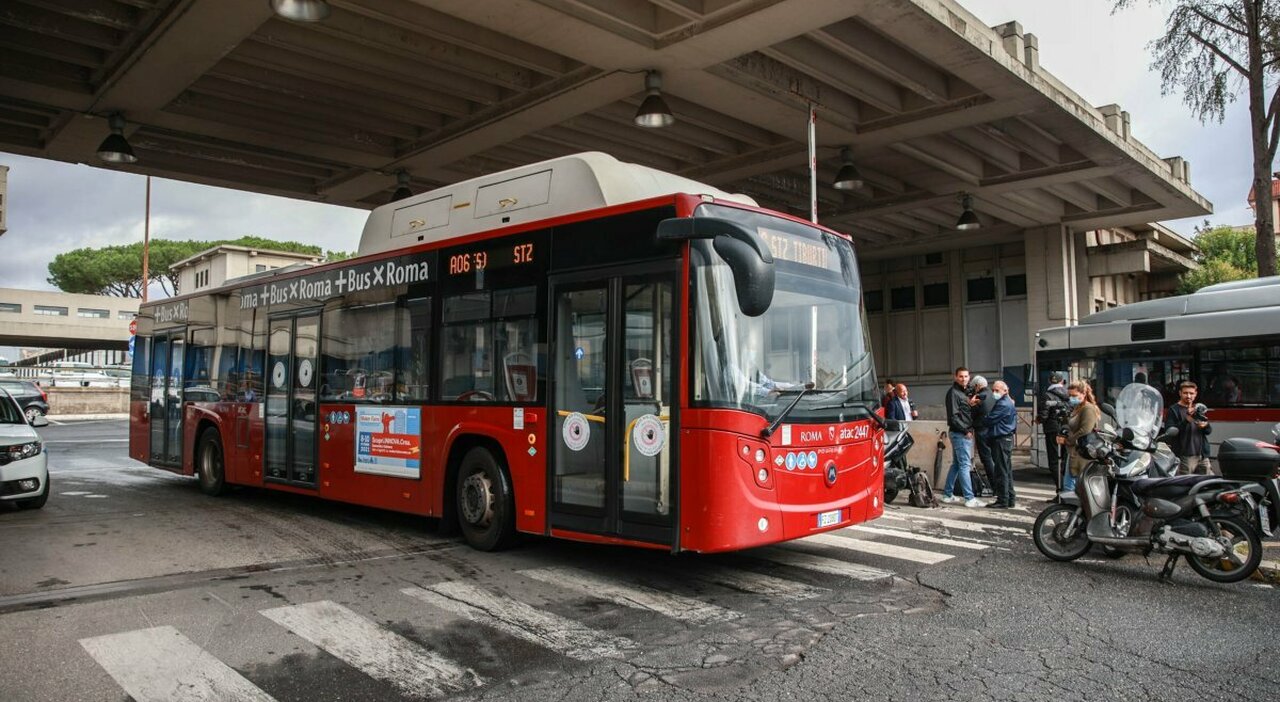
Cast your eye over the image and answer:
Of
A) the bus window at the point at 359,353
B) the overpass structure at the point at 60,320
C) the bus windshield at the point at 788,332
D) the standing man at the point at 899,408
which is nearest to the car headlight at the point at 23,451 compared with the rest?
the bus window at the point at 359,353

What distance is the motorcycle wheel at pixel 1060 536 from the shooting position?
7.75 m

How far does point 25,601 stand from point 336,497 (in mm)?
3839

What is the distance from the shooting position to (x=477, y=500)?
27.5 feet

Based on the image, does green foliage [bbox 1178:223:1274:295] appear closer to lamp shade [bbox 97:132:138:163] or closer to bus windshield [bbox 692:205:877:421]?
bus windshield [bbox 692:205:877:421]

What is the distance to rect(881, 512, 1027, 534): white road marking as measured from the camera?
32.2ft

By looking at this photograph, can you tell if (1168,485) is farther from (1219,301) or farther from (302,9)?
(302,9)

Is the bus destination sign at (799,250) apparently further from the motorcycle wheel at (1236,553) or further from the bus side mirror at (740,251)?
the motorcycle wheel at (1236,553)

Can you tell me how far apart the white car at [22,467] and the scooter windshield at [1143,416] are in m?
12.5

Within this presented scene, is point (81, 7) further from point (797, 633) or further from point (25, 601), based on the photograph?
point (797, 633)

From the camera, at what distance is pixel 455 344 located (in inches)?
344

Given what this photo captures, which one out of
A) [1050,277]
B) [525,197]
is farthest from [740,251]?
[1050,277]

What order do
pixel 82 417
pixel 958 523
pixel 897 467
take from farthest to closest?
pixel 82 417, pixel 897 467, pixel 958 523

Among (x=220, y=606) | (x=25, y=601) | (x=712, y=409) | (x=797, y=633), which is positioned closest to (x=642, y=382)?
(x=712, y=409)

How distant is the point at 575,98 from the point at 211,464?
26.1ft
